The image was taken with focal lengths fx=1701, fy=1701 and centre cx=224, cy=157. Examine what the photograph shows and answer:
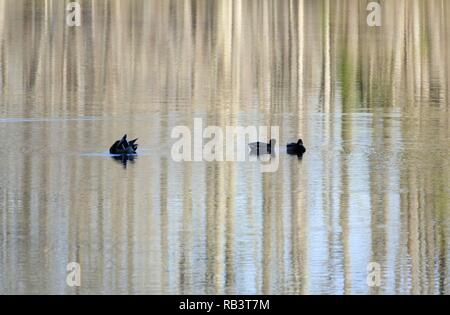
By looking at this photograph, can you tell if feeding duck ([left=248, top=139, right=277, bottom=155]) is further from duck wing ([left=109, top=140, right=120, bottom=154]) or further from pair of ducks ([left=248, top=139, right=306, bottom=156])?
duck wing ([left=109, top=140, right=120, bottom=154])

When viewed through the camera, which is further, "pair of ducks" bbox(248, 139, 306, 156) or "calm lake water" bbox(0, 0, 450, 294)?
"pair of ducks" bbox(248, 139, 306, 156)

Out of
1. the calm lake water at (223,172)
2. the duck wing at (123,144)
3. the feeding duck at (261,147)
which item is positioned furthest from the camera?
the feeding duck at (261,147)

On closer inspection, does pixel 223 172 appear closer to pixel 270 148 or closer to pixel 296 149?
pixel 270 148

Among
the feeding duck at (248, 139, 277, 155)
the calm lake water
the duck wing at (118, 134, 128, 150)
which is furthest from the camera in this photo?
the feeding duck at (248, 139, 277, 155)

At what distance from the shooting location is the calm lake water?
599 inches

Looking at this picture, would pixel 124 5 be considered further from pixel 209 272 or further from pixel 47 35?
pixel 209 272

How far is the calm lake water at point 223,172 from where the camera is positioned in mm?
15203

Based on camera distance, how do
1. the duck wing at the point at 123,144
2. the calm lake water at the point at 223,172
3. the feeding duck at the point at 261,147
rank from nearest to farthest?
the calm lake water at the point at 223,172, the duck wing at the point at 123,144, the feeding duck at the point at 261,147

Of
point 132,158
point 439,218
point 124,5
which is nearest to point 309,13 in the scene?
point 124,5

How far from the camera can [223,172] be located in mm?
20000

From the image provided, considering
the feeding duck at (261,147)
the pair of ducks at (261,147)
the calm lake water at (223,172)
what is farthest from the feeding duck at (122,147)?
the feeding duck at (261,147)

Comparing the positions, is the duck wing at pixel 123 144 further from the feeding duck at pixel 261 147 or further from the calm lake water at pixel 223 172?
the feeding duck at pixel 261 147

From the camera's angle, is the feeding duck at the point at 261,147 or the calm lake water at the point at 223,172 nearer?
the calm lake water at the point at 223,172

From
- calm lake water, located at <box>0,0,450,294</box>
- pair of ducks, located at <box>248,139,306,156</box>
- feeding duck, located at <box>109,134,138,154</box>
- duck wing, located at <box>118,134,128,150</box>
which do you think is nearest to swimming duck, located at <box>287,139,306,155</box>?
pair of ducks, located at <box>248,139,306,156</box>
